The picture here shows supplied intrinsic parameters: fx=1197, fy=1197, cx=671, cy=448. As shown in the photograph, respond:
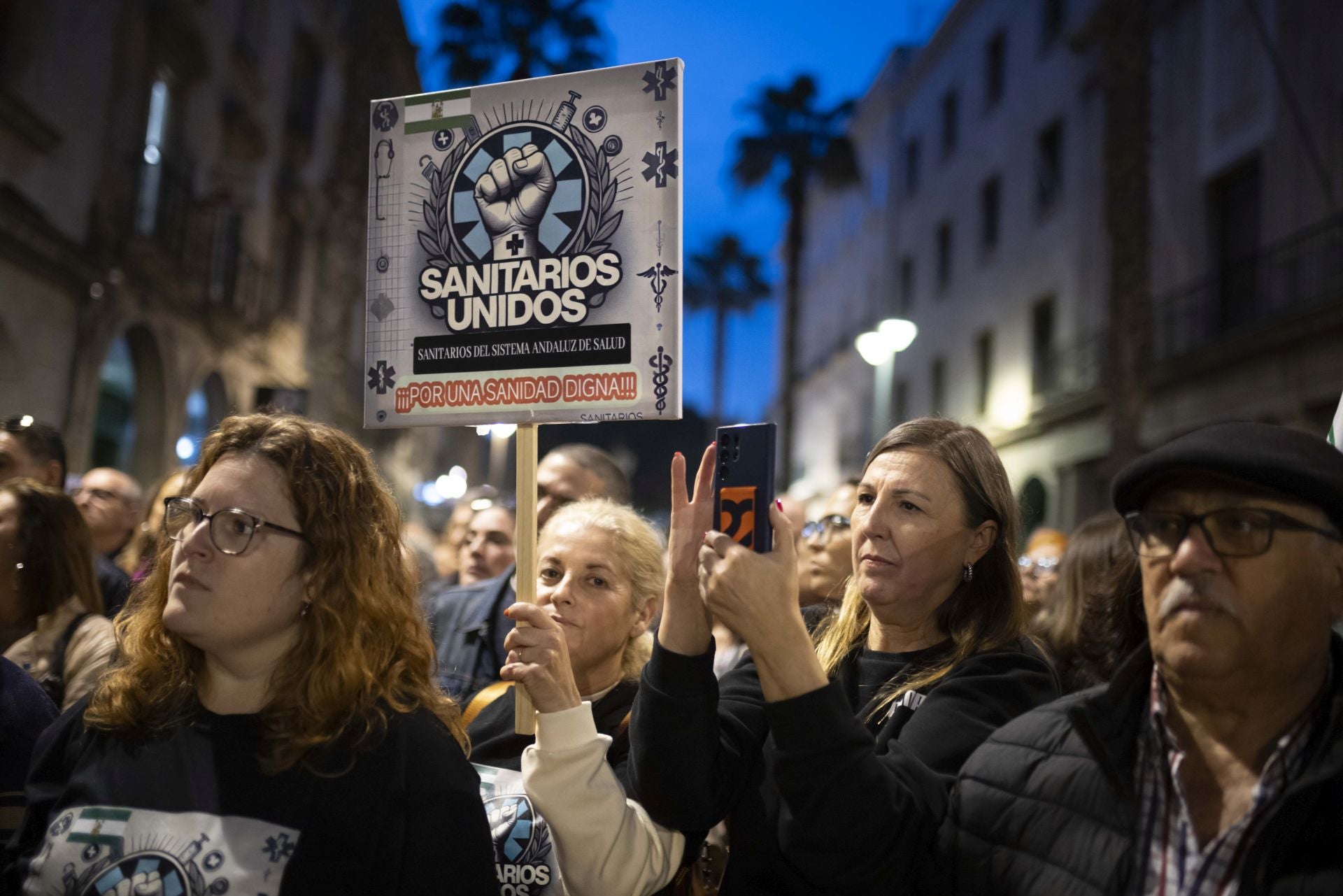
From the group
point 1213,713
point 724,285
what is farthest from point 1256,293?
point 724,285

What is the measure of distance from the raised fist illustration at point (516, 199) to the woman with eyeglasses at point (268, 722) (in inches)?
25.5

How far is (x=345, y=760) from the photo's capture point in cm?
237

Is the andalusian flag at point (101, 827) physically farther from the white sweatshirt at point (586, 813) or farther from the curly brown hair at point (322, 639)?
the white sweatshirt at point (586, 813)

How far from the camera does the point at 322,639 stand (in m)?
2.48

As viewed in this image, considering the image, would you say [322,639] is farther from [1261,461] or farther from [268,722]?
[1261,461]

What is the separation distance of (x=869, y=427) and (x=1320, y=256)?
18.7 meters

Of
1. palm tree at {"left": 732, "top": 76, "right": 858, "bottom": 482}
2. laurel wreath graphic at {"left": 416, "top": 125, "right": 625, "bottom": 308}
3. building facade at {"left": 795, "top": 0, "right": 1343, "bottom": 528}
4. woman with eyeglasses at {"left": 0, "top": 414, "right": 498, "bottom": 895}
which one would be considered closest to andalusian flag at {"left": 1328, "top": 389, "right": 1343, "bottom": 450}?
laurel wreath graphic at {"left": 416, "top": 125, "right": 625, "bottom": 308}

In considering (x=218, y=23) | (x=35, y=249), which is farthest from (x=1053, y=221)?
(x=35, y=249)

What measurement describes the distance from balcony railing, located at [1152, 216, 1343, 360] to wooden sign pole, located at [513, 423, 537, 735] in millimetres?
13851

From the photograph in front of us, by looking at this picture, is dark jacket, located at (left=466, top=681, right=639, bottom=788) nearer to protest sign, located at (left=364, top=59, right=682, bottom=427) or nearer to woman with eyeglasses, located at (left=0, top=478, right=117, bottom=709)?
protest sign, located at (left=364, top=59, right=682, bottom=427)

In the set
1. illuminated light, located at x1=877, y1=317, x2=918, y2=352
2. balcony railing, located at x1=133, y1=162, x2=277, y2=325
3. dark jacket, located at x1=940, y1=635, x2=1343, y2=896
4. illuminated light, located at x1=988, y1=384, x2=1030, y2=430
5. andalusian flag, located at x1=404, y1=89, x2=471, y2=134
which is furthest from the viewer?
illuminated light, located at x1=988, y1=384, x2=1030, y2=430

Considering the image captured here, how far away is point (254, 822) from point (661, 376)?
1266mm

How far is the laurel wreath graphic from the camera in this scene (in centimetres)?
285

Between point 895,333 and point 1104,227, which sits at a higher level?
point 1104,227
